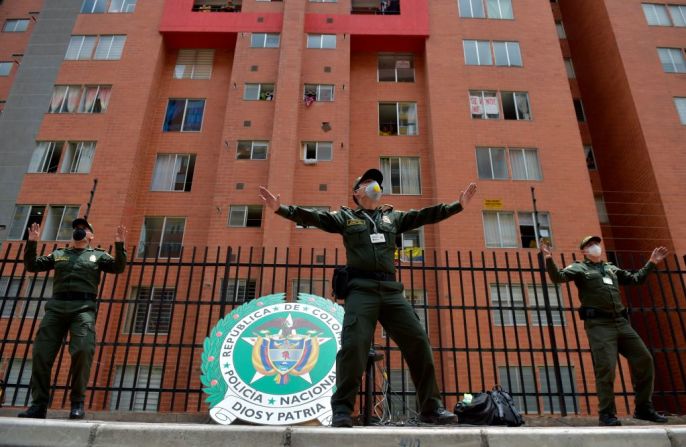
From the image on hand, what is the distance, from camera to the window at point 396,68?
24469 mm

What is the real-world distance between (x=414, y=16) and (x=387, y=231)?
2272 centimetres

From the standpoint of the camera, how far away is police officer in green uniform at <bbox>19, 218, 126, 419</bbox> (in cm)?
543

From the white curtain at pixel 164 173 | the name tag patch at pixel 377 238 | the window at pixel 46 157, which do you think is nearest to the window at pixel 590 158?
the white curtain at pixel 164 173

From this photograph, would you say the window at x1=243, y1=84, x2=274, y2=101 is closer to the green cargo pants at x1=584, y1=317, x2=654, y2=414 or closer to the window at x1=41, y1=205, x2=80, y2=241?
the window at x1=41, y1=205, x2=80, y2=241

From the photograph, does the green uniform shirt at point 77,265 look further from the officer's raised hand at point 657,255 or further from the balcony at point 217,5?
the balcony at point 217,5

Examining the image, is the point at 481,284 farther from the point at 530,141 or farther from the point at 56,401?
the point at 56,401

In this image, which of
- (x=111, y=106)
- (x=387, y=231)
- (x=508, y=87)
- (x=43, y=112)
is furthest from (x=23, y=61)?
(x=387, y=231)

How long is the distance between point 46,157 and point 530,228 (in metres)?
22.3

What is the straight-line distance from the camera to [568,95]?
74.1 feet

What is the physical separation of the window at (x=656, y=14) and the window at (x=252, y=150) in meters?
21.6

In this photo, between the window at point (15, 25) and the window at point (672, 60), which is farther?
the window at point (15, 25)

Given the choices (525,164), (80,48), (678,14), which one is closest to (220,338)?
(525,164)

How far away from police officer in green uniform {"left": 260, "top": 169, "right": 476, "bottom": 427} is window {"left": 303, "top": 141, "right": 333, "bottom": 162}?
658 inches

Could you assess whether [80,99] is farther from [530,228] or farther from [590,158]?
[590,158]
